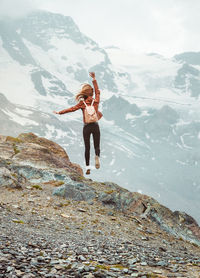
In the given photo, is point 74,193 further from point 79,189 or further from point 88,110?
point 88,110

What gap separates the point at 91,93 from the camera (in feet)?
42.8

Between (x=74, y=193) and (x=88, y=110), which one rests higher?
(x=88, y=110)

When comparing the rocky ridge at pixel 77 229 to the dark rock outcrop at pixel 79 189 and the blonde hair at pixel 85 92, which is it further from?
the blonde hair at pixel 85 92

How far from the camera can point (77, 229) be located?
633 inches

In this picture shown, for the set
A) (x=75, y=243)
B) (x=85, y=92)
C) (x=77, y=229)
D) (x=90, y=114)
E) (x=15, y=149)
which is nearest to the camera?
(x=75, y=243)

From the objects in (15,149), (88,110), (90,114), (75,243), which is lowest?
(15,149)

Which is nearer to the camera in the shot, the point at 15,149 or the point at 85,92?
the point at 85,92

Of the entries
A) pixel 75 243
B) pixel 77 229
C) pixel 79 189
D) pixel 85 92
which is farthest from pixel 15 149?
pixel 75 243

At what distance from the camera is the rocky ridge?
810cm

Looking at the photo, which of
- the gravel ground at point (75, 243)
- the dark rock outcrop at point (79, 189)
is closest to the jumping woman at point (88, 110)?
the gravel ground at point (75, 243)

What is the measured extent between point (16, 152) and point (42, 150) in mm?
2933

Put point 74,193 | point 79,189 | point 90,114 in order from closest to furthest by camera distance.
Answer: point 90,114 → point 74,193 → point 79,189

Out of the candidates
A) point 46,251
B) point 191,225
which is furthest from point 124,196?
point 46,251

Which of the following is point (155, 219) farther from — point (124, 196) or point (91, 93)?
point (91, 93)
